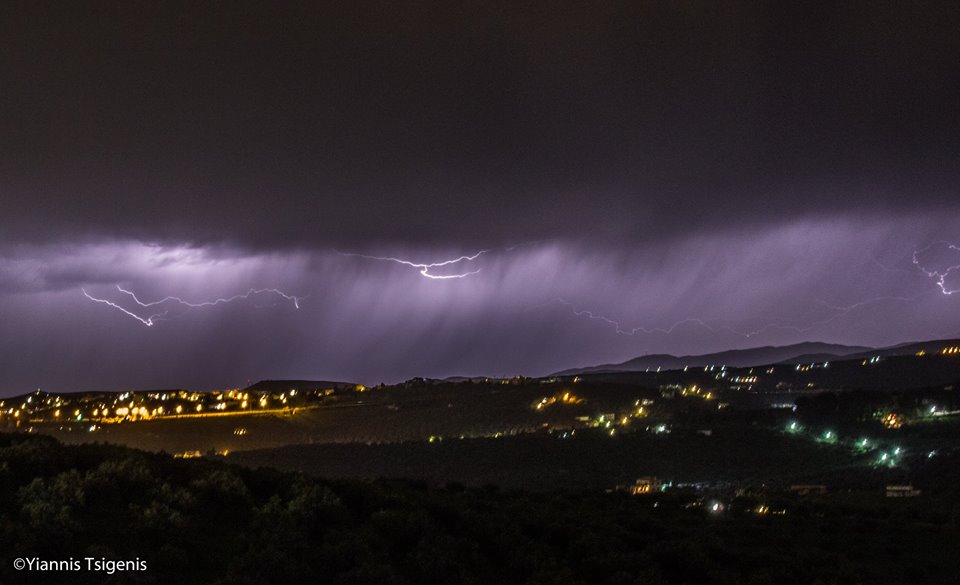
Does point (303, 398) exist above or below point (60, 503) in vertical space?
above

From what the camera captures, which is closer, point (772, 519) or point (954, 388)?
point (772, 519)

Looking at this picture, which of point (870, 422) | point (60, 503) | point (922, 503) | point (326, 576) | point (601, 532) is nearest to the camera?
point (326, 576)

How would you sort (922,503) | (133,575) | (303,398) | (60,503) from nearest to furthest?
1. (133,575)
2. (60,503)
3. (922,503)
4. (303,398)

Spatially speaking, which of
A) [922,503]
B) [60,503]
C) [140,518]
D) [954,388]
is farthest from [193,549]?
[954,388]

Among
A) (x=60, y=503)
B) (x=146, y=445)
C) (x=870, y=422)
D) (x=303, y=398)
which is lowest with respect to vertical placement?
(x=60, y=503)

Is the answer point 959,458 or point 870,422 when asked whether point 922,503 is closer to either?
point 959,458

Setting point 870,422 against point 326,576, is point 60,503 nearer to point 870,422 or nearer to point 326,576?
point 326,576
